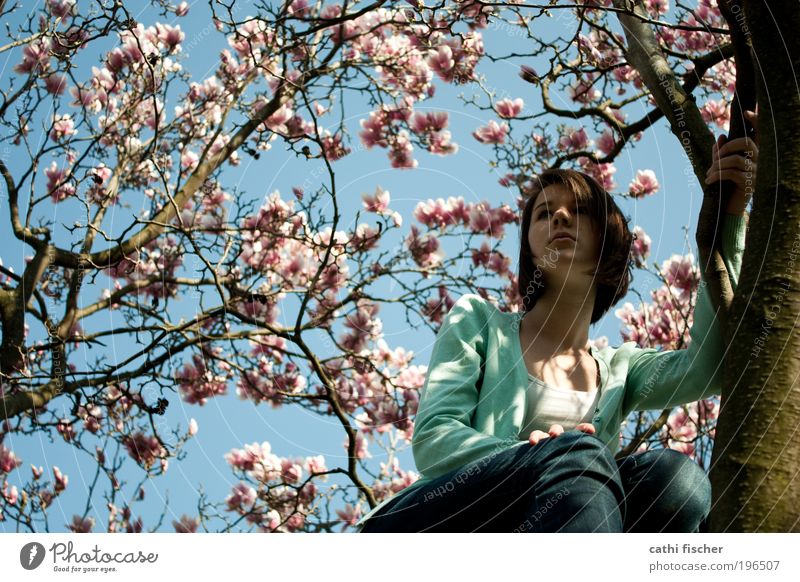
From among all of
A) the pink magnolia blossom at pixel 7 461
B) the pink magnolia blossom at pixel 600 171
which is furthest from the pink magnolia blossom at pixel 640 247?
the pink magnolia blossom at pixel 7 461

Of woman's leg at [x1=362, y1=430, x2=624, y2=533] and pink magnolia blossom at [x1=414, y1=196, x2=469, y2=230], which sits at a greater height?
pink magnolia blossom at [x1=414, y1=196, x2=469, y2=230]

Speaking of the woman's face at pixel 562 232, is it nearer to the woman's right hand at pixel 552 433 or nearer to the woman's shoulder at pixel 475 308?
the woman's shoulder at pixel 475 308

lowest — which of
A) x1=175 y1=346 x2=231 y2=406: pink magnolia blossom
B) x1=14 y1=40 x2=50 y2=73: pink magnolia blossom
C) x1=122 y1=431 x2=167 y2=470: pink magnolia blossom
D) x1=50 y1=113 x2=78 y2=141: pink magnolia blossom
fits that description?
x1=122 y1=431 x2=167 y2=470: pink magnolia blossom

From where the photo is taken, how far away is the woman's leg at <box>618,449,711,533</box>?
1062 millimetres

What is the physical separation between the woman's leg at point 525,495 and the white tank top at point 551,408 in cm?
23

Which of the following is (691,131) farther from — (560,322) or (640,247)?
(640,247)

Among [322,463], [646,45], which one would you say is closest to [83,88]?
[322,463]

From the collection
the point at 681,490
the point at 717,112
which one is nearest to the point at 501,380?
the point at 681,490

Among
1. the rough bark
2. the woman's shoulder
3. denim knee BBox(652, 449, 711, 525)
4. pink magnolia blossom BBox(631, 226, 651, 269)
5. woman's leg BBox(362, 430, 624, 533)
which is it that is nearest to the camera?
woman's leg BBox(362, 430, 624, 533)

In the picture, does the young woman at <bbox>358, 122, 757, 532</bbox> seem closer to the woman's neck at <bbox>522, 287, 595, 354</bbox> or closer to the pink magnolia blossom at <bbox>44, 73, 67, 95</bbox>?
the woman's neck at <bbox>522, 287, 595, 354</bbox>

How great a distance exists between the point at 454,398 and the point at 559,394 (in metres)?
0.20

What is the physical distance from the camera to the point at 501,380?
4.09 ft

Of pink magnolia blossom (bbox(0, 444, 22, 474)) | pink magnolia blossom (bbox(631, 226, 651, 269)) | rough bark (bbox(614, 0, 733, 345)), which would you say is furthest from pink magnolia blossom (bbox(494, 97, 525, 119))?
pink magnolia blossom (bbox(0, 444, 22, 474))
